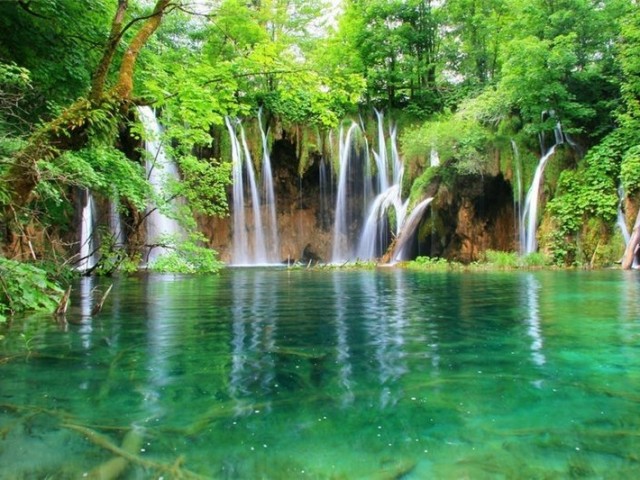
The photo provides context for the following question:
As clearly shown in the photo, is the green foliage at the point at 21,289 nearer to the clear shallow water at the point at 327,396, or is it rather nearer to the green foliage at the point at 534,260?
the clear shallow water at the point at 327,396

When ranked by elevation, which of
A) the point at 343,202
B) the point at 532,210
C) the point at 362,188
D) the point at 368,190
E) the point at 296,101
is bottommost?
the point at 532,210

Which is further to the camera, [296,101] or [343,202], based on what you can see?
[343,202]

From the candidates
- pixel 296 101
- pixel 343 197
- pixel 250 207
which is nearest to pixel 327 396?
pixel 296 101

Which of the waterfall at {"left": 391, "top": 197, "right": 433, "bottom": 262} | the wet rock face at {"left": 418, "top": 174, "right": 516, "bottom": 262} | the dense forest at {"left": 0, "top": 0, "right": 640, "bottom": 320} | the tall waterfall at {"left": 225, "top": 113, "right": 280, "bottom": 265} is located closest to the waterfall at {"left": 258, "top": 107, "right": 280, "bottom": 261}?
the tall waterfall at {"left": 225, "top": 113, "right": 280, "bottom": 265}

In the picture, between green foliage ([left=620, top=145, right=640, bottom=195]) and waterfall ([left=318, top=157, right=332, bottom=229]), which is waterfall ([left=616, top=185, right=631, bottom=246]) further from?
waterfall ([left=318, top=157, right=332, bottom=229])

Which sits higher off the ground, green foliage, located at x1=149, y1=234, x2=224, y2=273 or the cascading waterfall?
the cascading waterfall

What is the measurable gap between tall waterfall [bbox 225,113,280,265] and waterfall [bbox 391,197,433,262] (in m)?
9.95

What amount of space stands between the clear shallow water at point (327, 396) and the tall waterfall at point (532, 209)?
15762 millimetres

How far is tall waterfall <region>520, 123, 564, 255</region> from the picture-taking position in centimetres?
2225

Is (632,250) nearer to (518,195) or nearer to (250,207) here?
(518,195)

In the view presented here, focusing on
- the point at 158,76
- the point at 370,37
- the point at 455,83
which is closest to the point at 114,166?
the point at 158,76

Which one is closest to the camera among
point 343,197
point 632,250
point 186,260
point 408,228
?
point 186,260

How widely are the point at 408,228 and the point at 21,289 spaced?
60.7 feet

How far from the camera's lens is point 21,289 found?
23.6ft
